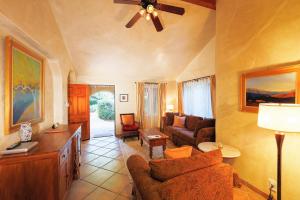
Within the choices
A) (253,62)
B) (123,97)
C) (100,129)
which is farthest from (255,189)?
(100,129)

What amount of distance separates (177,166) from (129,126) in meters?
3.91

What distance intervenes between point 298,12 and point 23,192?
3627 mm

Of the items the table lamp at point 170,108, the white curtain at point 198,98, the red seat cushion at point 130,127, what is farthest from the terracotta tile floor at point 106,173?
the table lamp at point 170,108

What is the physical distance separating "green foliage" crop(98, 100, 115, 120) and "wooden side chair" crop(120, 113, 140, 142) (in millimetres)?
4396

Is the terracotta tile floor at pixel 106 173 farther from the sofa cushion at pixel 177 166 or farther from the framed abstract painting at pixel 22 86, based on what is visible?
the framed abstract painting at pixel 22 86

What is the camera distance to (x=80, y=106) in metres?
4.83

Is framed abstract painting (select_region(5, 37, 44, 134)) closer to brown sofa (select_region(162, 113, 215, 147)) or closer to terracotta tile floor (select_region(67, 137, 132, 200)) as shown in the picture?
terracotta tile floor (select_region(67, 137, 132, 200))

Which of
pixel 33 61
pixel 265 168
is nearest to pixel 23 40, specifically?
pixel 33 61

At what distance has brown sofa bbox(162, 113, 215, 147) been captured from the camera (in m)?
3.31

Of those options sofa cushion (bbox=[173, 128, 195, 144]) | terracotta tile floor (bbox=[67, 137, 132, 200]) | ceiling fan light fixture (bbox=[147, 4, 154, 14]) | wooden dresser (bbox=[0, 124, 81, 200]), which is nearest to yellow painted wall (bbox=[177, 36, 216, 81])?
sofa cushion (bbox=[173, 128, 195, 144])

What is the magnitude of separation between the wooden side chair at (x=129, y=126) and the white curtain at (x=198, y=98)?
82.3 inches

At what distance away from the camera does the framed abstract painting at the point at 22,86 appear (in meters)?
1.59

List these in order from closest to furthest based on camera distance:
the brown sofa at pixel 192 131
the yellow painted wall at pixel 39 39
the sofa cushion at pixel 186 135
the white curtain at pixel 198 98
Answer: the yellow painted wall at pixel 39 39
the brown sofa at pixel 192 131
the sofa cushion at pixel 186 135
the white curtain at pixel 198 98

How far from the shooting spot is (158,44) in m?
4.02
